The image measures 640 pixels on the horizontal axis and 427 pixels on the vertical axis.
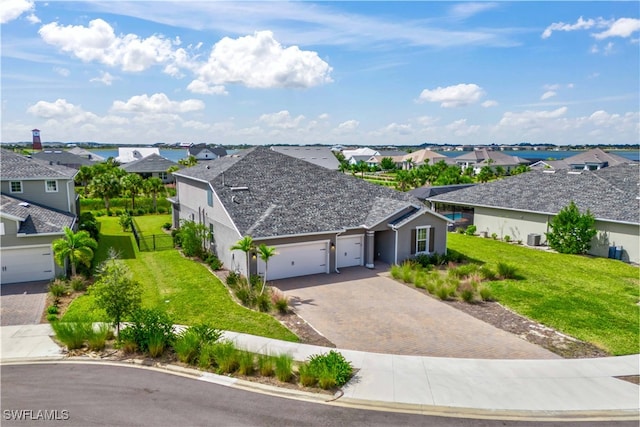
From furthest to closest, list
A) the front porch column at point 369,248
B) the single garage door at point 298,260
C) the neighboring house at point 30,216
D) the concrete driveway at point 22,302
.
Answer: the front porch column at point 369,248 < the single garage door at point 298,260 < the neighboring house at point 30,216 < the concrete driveway at point 22,302

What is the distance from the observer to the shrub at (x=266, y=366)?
1348 cm

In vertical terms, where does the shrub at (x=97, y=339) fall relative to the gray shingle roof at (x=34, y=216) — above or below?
below

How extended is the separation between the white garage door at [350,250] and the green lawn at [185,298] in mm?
7480

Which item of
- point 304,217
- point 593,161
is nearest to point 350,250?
point 304,217

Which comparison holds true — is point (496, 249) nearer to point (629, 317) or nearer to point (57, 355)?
point (629, 317)

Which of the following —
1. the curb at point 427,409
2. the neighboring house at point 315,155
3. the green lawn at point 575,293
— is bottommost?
the curb at point 427,409

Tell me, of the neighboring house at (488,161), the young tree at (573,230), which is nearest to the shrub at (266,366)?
the young tree at (573,230)

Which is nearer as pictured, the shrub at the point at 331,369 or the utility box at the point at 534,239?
the shrub at the point at 331,369

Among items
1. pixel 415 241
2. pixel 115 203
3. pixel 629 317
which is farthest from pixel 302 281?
pixel 115 203

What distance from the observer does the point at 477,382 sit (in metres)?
13.1

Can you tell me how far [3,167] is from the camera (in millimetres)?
28031

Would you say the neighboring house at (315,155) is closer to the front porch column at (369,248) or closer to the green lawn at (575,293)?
the green lawn at (575,293)

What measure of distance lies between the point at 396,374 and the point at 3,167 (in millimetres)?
28502

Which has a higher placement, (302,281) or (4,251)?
(4,251)
